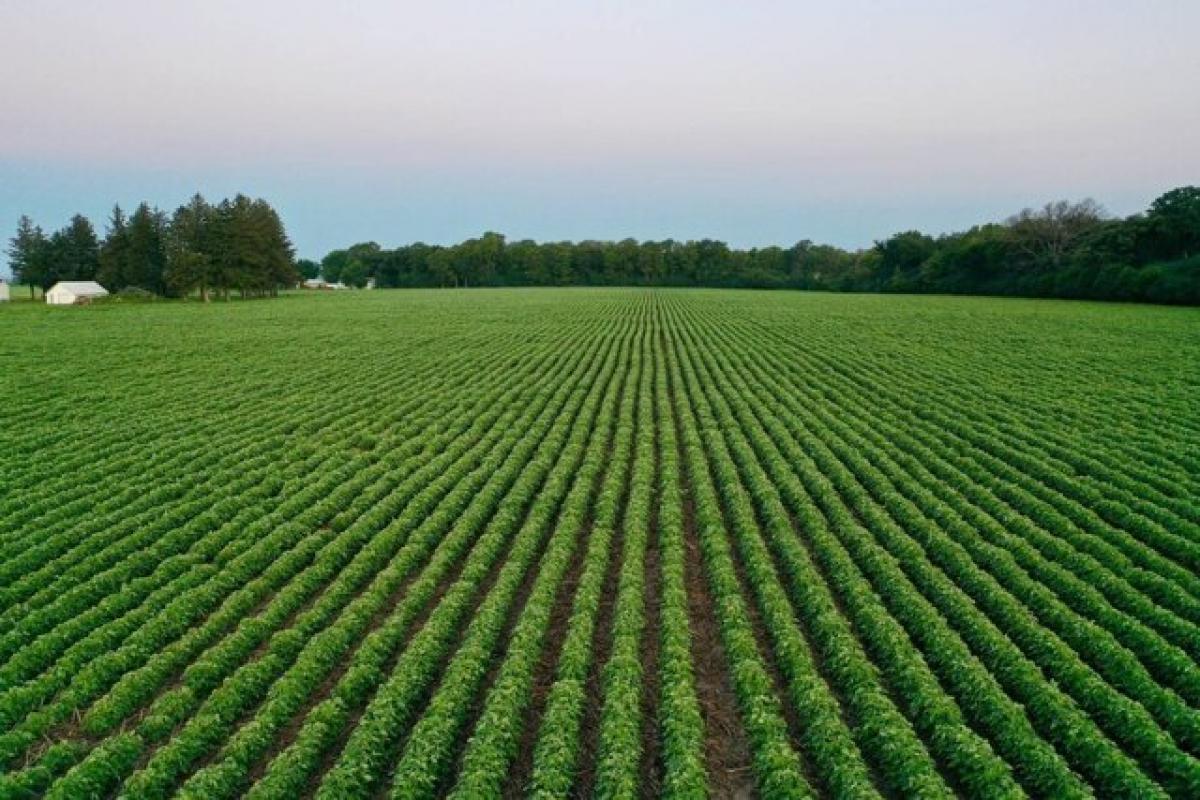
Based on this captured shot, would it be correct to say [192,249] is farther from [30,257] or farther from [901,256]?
[901,256]

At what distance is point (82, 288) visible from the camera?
3455 inches

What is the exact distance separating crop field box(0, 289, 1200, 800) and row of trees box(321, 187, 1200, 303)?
63102mm

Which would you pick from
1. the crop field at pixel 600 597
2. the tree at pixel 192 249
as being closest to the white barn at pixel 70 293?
the tree at pixel 192 249

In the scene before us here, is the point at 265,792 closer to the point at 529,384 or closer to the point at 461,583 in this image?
the point at 461,583

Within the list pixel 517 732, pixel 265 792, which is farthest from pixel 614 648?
pixel 265 792

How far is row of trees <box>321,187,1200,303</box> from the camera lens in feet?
245

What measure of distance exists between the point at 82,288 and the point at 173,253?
1454 cm

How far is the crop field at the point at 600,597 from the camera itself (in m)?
8.38

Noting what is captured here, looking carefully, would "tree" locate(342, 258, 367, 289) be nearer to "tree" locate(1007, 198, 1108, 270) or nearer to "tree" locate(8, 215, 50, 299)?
"tree" locate(8, 215, 50, 299)

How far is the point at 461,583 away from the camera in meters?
12.5

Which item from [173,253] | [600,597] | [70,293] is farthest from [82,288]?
[600,597]

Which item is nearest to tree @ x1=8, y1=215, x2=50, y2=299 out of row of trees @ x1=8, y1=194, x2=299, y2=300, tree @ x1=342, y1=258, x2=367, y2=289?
row of trees @ x1=8, y1=194, x2=299, y2=300

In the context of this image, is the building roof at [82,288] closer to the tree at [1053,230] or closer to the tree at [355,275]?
the tree at [355,275]

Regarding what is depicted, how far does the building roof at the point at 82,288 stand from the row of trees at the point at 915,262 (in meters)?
91.0
